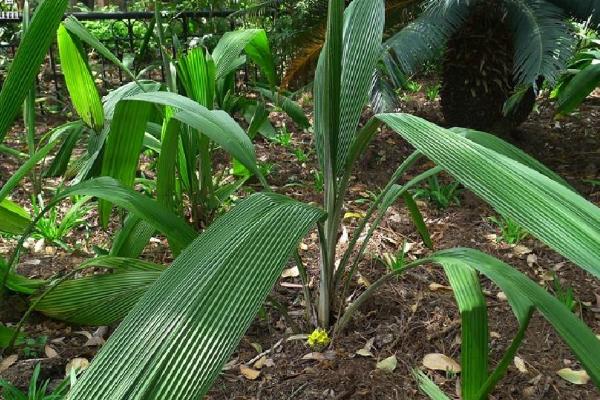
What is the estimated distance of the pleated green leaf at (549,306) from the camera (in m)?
0.77

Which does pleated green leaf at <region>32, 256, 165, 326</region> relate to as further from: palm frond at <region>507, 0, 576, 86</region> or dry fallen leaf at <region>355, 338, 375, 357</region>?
palm frond at <region>507, 0, 576, 86</region>

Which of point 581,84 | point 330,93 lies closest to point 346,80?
point 330,93

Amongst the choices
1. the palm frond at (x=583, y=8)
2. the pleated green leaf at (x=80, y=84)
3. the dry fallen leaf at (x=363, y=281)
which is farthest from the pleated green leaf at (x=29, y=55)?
the palm frond at (x=583, y=8)

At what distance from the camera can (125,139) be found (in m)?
1.61

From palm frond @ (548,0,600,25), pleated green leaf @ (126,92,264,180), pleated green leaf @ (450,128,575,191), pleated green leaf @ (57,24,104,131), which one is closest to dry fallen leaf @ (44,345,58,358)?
pleated green leaf @ (57,24,104,131)

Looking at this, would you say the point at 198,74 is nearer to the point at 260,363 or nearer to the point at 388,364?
the point at 260,363

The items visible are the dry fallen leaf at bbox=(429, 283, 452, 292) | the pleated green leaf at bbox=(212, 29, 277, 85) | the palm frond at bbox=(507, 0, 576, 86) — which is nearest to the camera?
the dry fallen leaf at bbox=(429, 283, 452, 292)

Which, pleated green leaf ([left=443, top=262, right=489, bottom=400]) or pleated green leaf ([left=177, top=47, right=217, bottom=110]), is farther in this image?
pleated green leaf ([left=177, top=47, right=217, bottom=110])

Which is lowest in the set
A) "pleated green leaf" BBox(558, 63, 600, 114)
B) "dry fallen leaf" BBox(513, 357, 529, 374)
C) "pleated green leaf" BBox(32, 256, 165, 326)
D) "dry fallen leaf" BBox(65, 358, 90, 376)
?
"dry fallen leaf" BBox(513, 357, 529, 374)

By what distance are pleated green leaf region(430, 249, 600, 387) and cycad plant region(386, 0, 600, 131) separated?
161 cm

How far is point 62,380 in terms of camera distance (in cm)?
160

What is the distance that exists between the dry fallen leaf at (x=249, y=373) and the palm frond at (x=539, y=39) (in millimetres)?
1750

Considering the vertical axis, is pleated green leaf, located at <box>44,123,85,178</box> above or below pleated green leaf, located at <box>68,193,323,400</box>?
below

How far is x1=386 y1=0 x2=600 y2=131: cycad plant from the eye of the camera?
272cm
